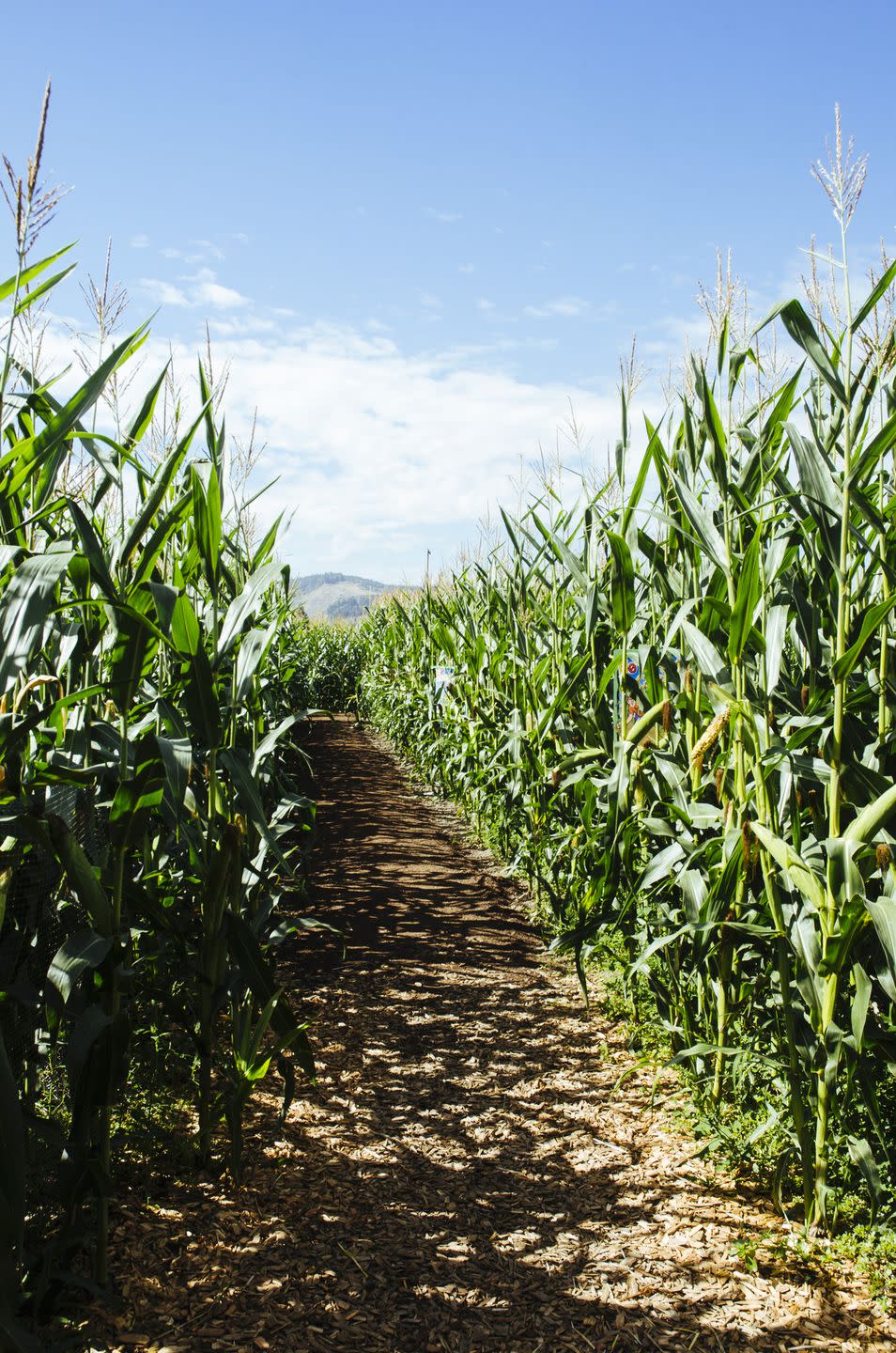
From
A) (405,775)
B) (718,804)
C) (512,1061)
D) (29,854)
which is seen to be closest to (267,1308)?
(29,854)

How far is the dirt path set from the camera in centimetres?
191

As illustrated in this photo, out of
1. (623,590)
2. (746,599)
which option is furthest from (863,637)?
(623,590)

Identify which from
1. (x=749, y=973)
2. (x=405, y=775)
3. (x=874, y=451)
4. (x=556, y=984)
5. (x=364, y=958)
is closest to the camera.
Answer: (x=874, y=451)

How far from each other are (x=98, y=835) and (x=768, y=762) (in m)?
1.63

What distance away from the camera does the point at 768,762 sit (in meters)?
2.05

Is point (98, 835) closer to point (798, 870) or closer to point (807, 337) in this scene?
point (798, 870)

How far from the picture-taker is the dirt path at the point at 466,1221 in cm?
191

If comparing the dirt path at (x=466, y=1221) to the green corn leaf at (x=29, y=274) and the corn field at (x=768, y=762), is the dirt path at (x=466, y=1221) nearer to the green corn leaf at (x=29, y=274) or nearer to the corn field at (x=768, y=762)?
the corn field at (x=768, y=762)

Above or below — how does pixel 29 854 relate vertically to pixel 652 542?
below

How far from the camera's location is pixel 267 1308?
1.93m

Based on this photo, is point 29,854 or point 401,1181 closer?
point 29,854

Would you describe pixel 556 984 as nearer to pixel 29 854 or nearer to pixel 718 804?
pixel 718 804

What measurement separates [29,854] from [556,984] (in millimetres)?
2446

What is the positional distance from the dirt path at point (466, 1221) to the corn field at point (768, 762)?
24 cm
